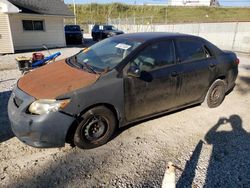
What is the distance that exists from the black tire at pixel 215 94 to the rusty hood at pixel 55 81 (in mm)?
2720

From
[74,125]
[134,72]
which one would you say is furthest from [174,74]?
[74,125]

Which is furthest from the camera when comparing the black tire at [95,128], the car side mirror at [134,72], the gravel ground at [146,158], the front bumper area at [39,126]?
the car side mirror at [134,72]

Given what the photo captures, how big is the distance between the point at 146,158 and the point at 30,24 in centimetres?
1457

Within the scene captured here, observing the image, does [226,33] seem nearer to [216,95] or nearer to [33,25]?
[216,95]

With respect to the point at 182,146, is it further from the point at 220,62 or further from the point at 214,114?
the point at 220,62

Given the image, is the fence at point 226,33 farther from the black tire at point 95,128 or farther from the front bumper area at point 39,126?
the front bumper area at point 39,126

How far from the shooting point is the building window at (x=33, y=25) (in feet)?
48.5

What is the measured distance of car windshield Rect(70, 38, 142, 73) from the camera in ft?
11.8

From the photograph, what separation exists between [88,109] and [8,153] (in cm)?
135

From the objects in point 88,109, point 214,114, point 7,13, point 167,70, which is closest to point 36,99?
point 88,109

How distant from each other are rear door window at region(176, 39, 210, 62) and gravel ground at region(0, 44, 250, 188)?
1.20 metres

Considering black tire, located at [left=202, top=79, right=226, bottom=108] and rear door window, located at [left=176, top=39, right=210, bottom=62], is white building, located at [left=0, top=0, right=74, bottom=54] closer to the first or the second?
rear door window, located at [left=176, top=39, right=210, bottom=62]

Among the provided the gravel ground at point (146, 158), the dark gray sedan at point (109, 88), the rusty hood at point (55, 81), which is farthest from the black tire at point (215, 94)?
the rusty hood at point (55, 81)

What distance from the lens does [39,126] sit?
2916 millimetres
